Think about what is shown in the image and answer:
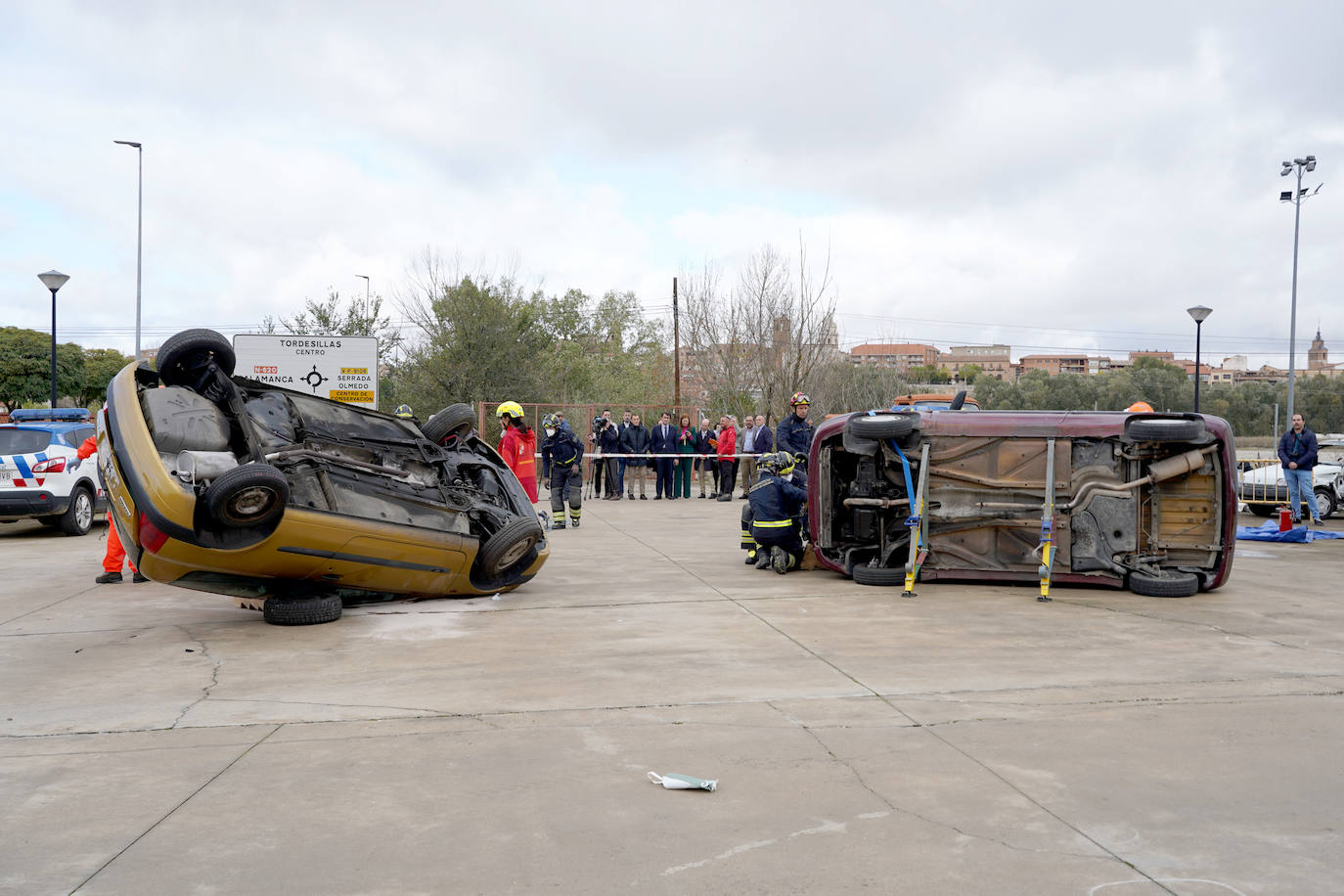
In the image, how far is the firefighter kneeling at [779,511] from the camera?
10766 mm

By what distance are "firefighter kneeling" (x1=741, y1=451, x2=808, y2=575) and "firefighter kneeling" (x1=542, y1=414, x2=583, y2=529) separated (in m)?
5.34

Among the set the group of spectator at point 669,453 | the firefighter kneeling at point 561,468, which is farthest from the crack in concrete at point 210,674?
the group of spectator at point 669,453

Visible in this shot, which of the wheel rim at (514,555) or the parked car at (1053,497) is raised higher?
the parked car at (1053,497)

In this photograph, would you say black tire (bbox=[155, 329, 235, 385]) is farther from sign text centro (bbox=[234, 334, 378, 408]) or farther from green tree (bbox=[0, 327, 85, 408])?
green tree (bbox=[0, 327, 85, 408])

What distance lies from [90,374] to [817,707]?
65.8 meters

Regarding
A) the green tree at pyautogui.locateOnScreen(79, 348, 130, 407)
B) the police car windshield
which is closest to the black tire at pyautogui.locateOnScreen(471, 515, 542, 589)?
the police car windshield

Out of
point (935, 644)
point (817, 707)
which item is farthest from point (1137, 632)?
point (817, 707)

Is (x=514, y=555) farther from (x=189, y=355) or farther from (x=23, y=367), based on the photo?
(x=23, y=367)

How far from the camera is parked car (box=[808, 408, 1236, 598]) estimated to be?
949 cm

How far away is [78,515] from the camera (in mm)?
15508

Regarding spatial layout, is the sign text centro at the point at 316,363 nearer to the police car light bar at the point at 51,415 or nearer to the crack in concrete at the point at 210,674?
the police car light bar at the point at 51,415

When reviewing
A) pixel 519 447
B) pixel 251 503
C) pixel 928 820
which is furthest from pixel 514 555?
pixel 928 820

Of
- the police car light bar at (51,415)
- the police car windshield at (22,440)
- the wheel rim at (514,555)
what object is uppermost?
the police car light bar at (51,415)

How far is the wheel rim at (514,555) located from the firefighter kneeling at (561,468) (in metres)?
6.18
